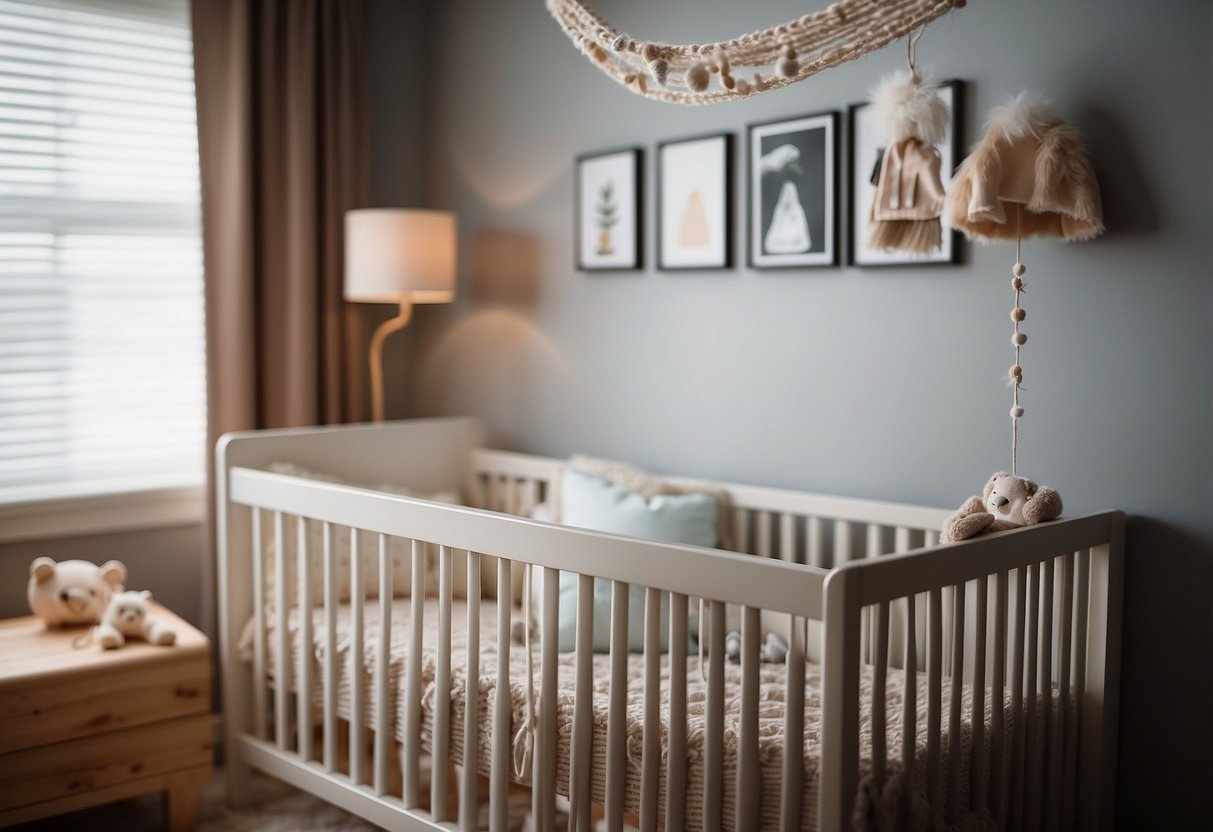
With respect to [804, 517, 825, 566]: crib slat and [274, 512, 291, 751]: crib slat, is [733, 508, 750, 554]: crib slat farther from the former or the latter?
[274, 512, 291, 751]: crib slat

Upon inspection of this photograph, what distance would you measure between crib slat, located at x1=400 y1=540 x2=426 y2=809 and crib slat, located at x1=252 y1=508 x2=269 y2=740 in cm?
55

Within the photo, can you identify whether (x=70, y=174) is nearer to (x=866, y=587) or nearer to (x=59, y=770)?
(x=59, y=770)

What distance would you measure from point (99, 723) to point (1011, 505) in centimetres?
186

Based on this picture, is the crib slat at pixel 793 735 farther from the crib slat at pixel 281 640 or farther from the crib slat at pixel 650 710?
the crib slat at pixel 281 640

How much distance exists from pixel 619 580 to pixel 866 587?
16.3 inches

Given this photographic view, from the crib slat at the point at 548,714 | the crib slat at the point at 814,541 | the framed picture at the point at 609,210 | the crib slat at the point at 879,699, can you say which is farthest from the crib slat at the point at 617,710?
the framed picture at the point at 609,210

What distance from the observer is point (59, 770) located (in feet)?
7.50

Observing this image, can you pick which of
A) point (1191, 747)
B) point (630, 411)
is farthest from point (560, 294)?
point (1191, 747)

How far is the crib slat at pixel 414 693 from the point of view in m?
2.08

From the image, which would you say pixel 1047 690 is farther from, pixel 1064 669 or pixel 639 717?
pixel 639 717

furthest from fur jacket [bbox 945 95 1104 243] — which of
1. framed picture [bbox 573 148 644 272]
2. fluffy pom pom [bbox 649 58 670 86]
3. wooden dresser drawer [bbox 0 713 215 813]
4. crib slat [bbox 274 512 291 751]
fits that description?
wooden dresser drawer [bbox 0 713 215 813]

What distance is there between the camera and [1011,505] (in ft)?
6.12

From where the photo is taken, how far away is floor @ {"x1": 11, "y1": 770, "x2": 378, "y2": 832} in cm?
250

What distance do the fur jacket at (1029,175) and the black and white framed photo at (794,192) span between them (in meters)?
0.44
